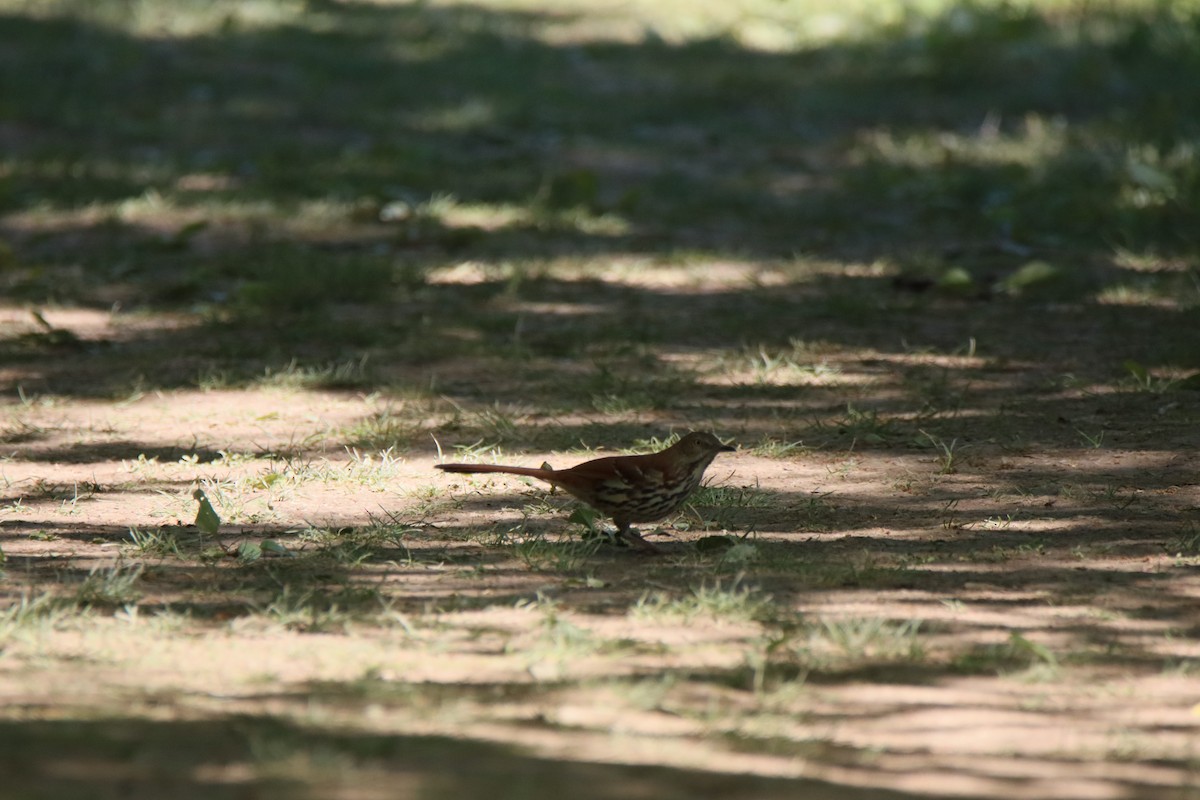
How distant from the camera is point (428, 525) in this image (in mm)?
4793

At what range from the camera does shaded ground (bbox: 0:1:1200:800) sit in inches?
127

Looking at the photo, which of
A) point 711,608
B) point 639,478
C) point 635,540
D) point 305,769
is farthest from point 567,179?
point 305,769

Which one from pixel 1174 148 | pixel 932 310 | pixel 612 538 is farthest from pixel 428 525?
pixel 1174 148

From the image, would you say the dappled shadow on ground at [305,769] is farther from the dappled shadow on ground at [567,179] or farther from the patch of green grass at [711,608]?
the dappled shadow on ground at [567,179]

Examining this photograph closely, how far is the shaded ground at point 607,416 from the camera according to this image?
3236mm

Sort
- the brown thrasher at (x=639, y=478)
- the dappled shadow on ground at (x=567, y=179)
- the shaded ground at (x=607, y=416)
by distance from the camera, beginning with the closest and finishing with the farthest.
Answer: the shaded ground at (x=607, y=416) → the brown thrasher at (x=639, y=478) → the dappled shadow on ground at (x=567, y=179)

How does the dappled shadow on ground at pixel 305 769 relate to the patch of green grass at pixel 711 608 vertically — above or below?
above

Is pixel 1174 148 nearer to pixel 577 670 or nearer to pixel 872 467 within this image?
pixel 872 467

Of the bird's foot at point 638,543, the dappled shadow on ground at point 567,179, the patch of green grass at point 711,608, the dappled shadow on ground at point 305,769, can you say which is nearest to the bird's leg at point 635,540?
the bird's foot at point 638,543

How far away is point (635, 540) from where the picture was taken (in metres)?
4.63

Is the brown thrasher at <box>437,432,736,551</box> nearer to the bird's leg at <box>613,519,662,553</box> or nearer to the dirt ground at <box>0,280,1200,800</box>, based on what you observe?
the bird's leg at <box>613,519,662,553</box>

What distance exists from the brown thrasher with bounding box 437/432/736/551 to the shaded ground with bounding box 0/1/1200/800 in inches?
6.2

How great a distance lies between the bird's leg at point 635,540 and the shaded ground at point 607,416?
3.4 inches

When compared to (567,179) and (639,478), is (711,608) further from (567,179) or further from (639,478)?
(567,179)
